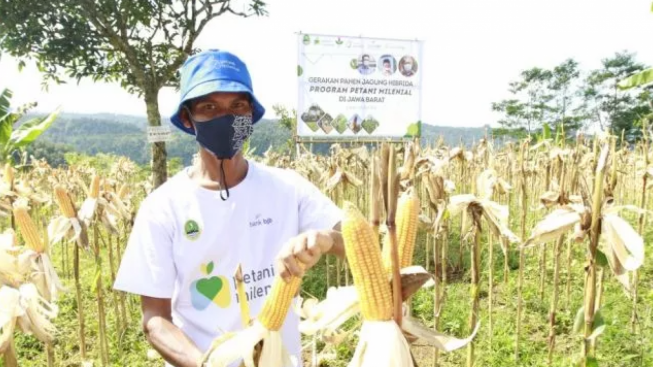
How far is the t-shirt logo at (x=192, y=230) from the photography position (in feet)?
5.14

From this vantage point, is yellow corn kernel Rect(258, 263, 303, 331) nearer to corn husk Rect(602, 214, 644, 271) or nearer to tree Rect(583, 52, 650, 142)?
corn husk Rect(602, 214, 644, 271)

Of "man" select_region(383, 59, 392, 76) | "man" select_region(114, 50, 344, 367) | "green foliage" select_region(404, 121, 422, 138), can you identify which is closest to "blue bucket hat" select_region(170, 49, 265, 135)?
"man" select_region(114, 50, 344, 367)

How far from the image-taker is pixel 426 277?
69cm

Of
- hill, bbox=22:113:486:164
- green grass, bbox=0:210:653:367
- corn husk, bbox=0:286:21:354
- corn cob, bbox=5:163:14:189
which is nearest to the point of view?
corn husk, bbox=0:286:21:354

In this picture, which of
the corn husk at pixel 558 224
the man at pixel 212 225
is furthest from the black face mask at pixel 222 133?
the corn husk at pixel 558 224

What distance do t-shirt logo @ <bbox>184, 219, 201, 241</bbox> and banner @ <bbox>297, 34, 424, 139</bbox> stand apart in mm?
10837

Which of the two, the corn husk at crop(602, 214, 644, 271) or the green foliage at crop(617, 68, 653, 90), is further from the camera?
the green foliage at crop(617, 68, 653, 90)

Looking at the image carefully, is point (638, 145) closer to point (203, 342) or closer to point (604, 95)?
point (203, 342)

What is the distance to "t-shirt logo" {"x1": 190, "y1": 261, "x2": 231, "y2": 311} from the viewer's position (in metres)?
1.57

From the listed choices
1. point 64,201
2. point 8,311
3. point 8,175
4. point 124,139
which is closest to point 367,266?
point 8,311

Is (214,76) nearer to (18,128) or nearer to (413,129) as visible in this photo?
(18,128)

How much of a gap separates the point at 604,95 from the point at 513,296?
37.9 m

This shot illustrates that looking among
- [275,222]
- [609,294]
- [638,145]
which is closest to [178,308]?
[275,222]

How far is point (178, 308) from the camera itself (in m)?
1.60
